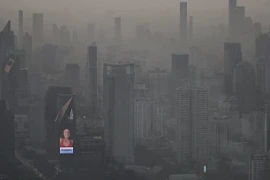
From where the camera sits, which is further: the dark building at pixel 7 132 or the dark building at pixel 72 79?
the dark building at pixel 72 79

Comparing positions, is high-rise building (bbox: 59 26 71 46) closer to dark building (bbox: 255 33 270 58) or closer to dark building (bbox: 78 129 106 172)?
dark building (bbox: 78 129 106 172)

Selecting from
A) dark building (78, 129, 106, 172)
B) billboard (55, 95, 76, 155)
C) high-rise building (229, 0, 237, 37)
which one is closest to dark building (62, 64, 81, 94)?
billboard (55, 95, 76, 155)

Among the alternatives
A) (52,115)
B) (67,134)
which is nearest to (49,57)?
(52,115)

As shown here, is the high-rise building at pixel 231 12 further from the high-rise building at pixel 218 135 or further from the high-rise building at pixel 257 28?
the high-rise building at pixel 218 135

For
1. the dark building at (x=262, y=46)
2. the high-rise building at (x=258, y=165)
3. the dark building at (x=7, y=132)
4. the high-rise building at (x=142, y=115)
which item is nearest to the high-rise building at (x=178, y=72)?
the high-rise building at (x=142, y=115)

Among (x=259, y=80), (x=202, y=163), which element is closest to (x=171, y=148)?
(x=202, y=163)

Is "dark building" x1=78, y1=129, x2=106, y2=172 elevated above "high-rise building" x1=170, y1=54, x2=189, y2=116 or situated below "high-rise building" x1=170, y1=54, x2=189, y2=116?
below
